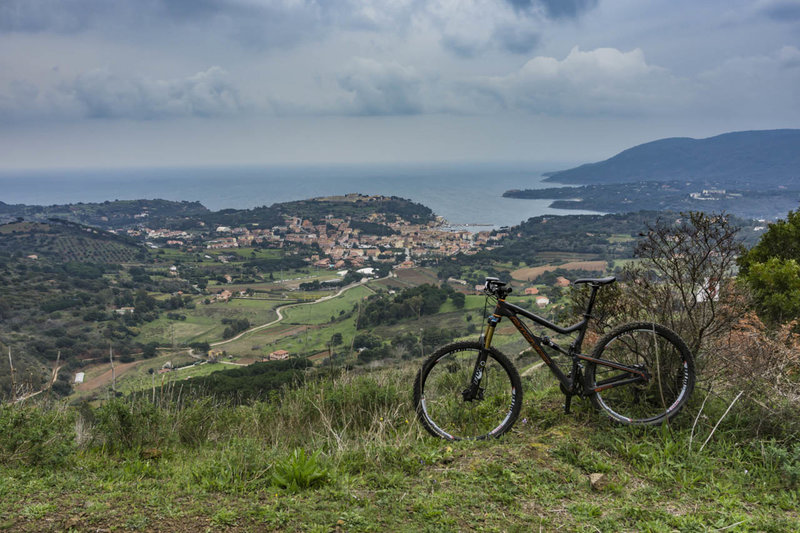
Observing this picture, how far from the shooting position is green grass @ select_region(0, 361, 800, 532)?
248 cm

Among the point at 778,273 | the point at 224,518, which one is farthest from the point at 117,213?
the point at 224,518

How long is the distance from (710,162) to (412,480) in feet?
499

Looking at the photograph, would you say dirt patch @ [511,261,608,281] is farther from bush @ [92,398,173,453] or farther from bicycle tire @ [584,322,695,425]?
bush @ [92,398,173,453]

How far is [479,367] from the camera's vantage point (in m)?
3.64

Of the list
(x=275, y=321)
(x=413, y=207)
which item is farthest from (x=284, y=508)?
(x=413, y=207)

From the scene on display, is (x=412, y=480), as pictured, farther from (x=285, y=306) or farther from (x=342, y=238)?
(x=342, y=238)

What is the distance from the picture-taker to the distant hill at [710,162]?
104m

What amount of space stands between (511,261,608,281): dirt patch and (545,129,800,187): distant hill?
6288 cm

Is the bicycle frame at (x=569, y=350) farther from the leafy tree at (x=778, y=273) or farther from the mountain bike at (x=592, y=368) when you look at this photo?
the leafy tree at (x=778, y=273)

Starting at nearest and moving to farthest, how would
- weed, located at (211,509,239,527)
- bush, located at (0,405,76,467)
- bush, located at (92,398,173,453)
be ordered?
1. weed, located at (211,509,239,527)
2. bush, located at (0,405,76,467)
3. bush, located at (92,398,173,453)

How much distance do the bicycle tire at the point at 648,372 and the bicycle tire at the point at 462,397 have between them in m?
0.69

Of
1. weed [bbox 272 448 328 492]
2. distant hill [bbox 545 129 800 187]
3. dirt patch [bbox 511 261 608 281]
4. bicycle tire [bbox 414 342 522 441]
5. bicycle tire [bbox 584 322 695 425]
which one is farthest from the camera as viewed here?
distant hill [bbox 545 129 800 187]

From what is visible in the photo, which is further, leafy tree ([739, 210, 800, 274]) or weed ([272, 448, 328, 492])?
leafy tree ([739, 210, 800, 274])

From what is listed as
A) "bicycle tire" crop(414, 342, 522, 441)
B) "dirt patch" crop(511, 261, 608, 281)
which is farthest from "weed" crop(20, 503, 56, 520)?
"dirt patch" crop(511, 261, 608, 281)
